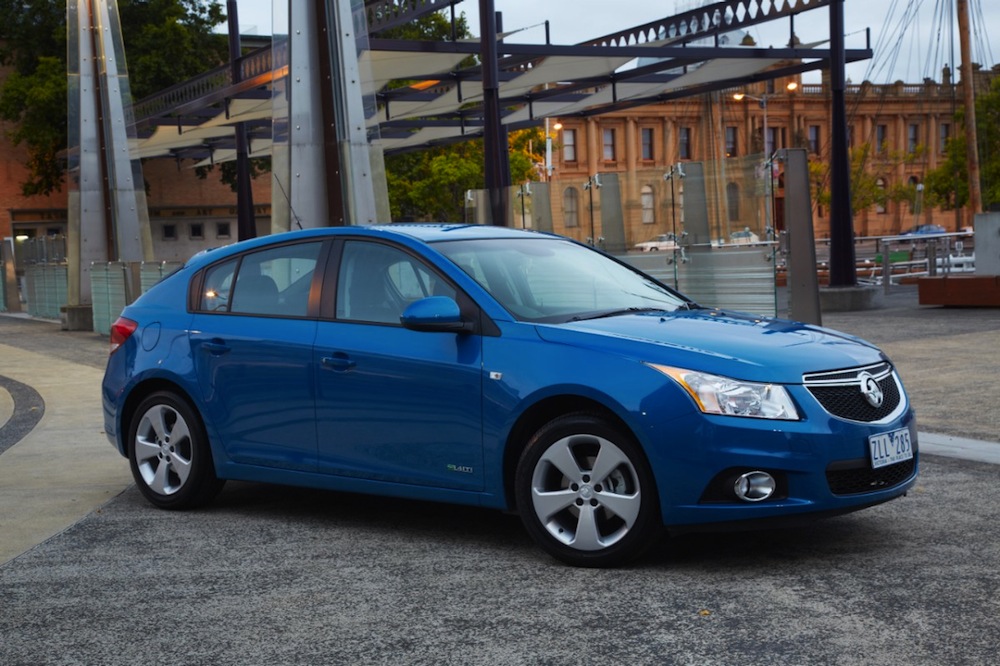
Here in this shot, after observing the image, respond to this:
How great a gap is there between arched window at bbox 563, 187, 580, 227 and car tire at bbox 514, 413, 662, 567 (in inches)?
492

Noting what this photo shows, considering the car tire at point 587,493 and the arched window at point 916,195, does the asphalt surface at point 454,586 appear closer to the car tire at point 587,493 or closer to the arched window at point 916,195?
the car tire at point 587,493

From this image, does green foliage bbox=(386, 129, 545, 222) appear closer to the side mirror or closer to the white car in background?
the white car in background

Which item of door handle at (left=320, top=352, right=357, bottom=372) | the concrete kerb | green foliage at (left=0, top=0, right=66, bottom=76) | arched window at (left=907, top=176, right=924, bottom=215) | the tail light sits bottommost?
the concrete kerb

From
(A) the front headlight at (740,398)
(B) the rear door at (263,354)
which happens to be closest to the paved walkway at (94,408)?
(B) the rear door at (263,354)

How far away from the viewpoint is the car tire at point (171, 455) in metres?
7.35

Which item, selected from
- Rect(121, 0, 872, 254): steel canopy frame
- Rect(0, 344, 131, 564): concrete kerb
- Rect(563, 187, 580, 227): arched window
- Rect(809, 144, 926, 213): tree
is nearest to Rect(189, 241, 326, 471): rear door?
Rect(0, 344, 131, 564): concrete kerb

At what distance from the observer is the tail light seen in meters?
7.78

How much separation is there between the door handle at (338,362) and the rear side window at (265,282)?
0.37 metres

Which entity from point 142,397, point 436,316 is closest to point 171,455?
point 142,397

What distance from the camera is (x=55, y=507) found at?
7.73m

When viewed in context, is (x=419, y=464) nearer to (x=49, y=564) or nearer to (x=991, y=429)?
(x=49, y=564)

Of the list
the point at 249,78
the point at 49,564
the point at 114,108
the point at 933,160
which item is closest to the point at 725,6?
the point at 249,78

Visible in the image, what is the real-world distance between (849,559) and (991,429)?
4.00 m

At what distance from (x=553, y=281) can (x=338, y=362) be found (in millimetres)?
1107
